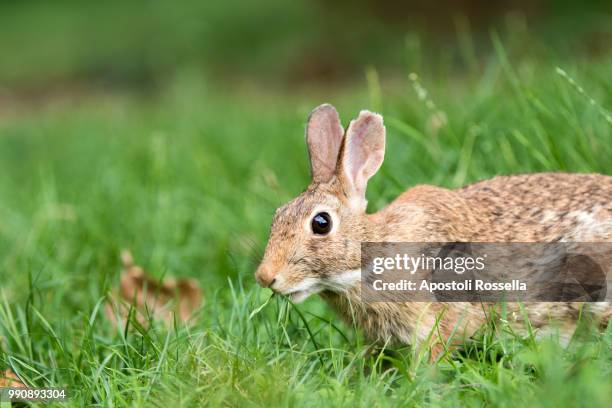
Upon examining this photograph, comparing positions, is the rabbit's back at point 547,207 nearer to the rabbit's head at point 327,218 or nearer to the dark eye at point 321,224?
the rabbit's head at point 327,218

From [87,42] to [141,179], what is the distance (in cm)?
1060

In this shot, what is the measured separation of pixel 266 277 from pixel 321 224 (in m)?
0.39

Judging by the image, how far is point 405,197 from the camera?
13.4 feet

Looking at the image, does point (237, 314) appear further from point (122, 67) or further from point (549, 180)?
point (122, 67)

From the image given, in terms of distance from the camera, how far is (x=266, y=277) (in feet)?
11.5

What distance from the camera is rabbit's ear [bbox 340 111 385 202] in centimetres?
397

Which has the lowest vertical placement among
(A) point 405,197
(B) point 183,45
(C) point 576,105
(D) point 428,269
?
(D) point 428,269

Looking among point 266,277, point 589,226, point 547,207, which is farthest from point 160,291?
point 589,226

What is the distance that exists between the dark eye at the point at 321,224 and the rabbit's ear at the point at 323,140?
1.21 feet

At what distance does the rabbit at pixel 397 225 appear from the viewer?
3656mm

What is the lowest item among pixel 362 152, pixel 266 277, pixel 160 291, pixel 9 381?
pixel 9 381

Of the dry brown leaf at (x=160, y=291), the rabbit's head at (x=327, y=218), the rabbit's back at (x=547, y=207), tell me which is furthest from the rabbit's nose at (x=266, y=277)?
the dry brown leaf at (x=160, y=291)

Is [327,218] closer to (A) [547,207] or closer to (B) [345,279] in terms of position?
(B) [345,279]

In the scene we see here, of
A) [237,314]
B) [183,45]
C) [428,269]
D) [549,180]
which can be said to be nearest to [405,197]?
[428,269]
